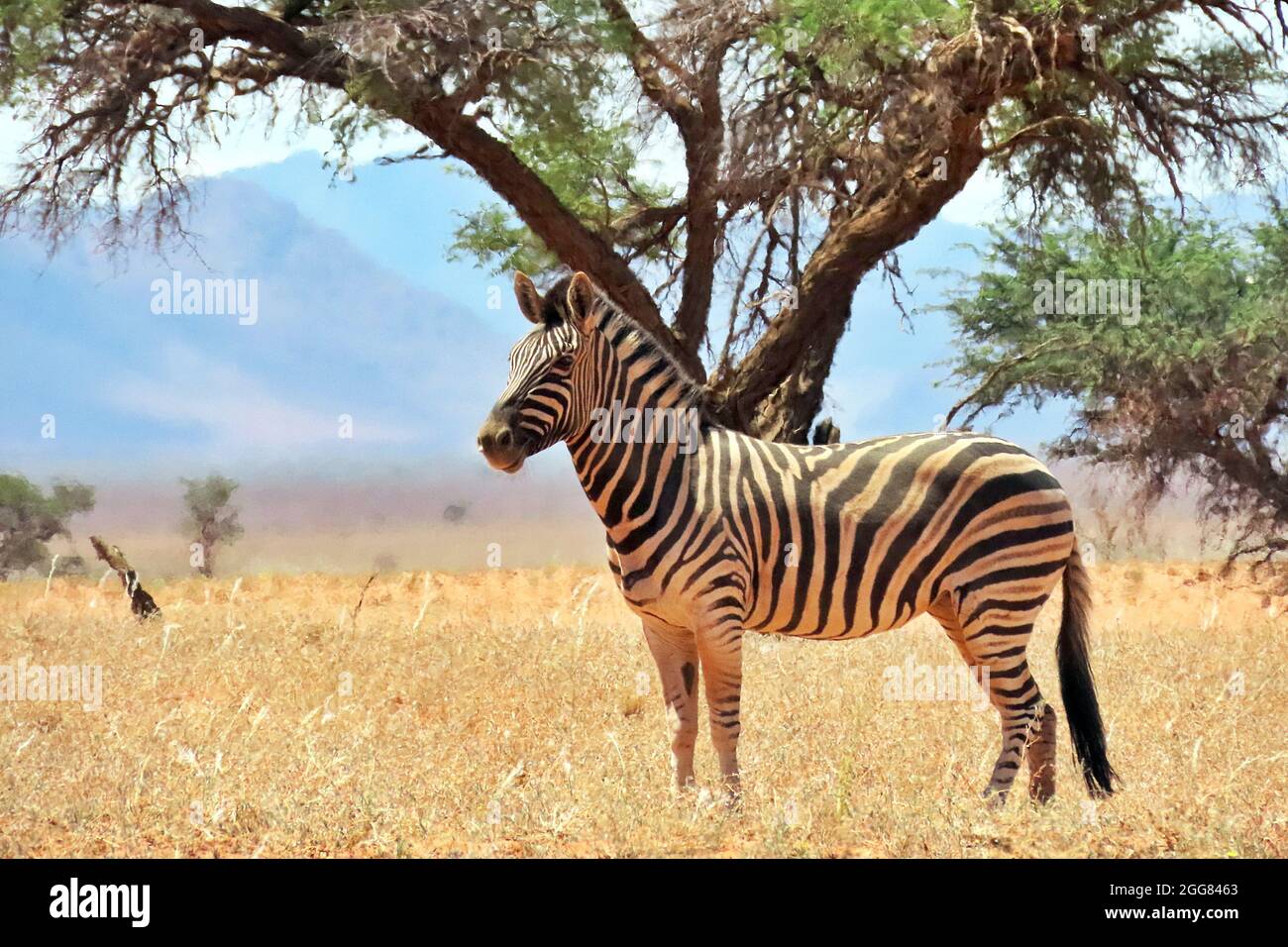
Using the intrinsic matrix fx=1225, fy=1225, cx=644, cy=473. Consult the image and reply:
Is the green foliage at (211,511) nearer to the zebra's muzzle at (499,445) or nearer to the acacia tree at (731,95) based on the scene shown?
the acacia tree at (731,95)

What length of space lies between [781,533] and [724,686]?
0.93 metres

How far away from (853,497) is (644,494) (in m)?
1.20

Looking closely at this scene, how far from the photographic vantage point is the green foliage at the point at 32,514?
2772 cm

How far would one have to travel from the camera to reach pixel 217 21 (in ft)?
43.7

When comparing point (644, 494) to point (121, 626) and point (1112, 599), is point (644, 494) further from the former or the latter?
point (1112, 599)

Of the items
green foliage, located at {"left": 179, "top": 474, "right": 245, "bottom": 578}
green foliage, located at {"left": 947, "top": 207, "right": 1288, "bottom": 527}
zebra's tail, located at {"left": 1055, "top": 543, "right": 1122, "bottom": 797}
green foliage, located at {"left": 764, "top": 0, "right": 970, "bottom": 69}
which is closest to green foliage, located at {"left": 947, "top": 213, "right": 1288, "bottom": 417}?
green foliage, located at {"left": 947, "top": 207, "right": 1288, "bottom": 527}

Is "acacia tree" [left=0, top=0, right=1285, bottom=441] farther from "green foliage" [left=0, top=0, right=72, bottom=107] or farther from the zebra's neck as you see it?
the zebra's neck

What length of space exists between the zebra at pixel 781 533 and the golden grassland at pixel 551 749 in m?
0.51

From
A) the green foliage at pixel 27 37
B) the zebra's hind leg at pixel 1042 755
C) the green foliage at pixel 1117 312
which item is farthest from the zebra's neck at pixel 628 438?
the green foliage at pixel 1117 312

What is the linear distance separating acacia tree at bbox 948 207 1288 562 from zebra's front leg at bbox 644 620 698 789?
445 inches

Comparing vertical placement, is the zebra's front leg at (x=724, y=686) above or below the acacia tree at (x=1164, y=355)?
below

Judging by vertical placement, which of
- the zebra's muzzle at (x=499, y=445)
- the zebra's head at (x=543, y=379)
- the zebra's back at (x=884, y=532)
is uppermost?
the zebra's head at (x=543, y=379)

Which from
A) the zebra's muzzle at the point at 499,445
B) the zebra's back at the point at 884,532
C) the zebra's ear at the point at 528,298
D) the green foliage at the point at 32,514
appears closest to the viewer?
the zebra's muzzle at the point at 499,445
